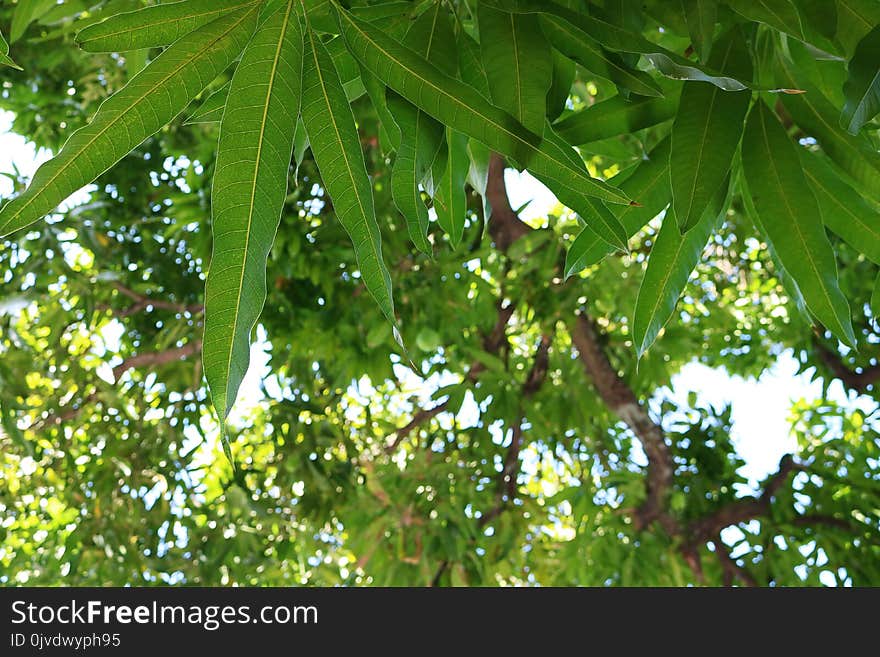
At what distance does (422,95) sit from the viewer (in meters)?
0.38

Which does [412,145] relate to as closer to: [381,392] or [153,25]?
[153,25]

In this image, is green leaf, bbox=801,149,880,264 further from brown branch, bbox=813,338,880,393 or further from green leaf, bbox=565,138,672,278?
brown branch, bbox=813,338,880,393

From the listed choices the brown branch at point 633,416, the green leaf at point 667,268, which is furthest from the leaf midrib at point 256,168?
the brown branch at point 633,416

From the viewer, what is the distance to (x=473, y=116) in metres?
0.38

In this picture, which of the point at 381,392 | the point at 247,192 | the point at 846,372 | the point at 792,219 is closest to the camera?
the point at 247,192

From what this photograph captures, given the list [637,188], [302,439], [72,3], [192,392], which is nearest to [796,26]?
[637,188]

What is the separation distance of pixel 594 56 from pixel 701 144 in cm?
7

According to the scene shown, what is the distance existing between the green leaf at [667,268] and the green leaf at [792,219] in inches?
1.2

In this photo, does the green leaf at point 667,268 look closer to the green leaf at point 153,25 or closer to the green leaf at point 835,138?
the green leaf at point 835,138

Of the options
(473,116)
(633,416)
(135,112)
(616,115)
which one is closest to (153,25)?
(135,112)

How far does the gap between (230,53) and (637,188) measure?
245 mm

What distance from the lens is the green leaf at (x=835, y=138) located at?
51cm
